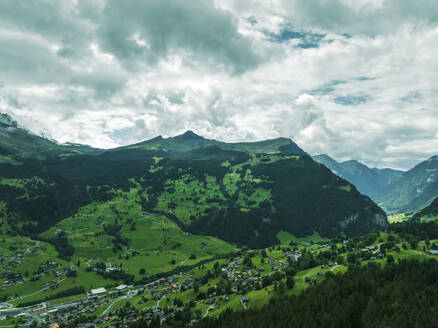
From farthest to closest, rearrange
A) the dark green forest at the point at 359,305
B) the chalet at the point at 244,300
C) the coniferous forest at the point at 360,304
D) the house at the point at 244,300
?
the house at the point at 244,300 → the chalet at the point at 244,300 → the dark green forest at the point at 359,305 → the coniferous forest at the point at 360,304

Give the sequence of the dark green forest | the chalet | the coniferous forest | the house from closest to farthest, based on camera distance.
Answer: the coniferous forest
the dark green forest
the chalet
the house

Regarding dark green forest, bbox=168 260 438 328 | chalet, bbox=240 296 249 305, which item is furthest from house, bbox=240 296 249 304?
dark green forest, bbox=168 260 438 328

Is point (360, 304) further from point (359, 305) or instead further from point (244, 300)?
point (244, 300)

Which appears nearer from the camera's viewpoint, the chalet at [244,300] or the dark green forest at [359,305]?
the dark green forest at [359,305]

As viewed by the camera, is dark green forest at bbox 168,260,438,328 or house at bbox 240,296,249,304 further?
house at bbox 240,296,249,304

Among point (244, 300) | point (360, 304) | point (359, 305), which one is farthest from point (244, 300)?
point (360, 304)

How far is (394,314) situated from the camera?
101 m

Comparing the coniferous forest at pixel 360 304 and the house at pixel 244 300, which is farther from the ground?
the coniferous forest at pixel 360 304

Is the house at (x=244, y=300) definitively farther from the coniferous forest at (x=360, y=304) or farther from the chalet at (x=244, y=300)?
the coniferous forest at (x=360, y=304)

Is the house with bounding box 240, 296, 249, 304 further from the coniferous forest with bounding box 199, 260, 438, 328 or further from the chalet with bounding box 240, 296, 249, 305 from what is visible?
the coniferous forest with bounding box 199, 260, 438, 328

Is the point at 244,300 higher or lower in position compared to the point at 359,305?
lower

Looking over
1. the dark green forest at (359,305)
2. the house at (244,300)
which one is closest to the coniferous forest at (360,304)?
the dark green forest at (359,305)

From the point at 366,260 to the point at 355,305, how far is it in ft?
231

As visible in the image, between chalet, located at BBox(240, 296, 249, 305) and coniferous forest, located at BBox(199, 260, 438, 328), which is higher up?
coniferous forest, located at BBox(199, 260, 438, 328)
